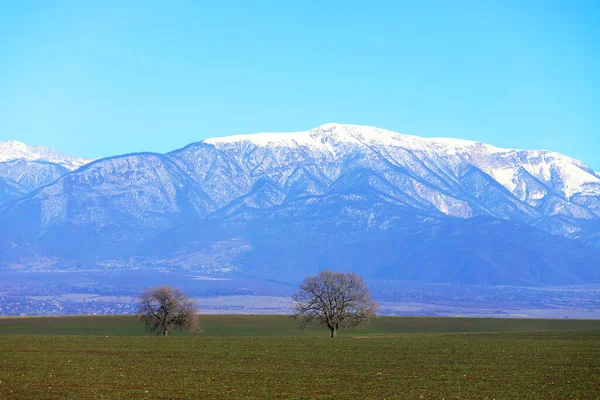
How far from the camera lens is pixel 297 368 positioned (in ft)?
192

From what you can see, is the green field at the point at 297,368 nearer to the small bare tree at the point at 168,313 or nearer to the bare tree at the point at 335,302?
the small bare tree at the point at 168,313

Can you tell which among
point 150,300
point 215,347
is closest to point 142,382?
point 215,347

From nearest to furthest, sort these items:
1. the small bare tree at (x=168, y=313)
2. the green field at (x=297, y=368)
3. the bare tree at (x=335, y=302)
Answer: the green field at (x=297, y=368)
the small bare tree at (x=168, y=313)
the bare tree at (x=335, y=302)

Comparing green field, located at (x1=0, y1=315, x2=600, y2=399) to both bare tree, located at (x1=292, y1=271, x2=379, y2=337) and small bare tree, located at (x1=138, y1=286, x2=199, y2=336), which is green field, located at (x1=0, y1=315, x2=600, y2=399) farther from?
bare tree, located at (x1=292, y1=271, x2=379, y2=337)

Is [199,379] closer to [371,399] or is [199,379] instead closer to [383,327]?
[371,399]

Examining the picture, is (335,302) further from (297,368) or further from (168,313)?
(297,368)

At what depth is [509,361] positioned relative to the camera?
63.1m

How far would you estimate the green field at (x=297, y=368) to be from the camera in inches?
1868

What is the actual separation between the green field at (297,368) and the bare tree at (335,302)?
14.3 m

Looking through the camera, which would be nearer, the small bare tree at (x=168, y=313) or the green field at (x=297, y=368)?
the green field at (x=297, y=368)

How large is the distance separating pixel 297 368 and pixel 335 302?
43.9 meters

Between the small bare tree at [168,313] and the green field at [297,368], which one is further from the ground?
the small bare tree at [168,313]

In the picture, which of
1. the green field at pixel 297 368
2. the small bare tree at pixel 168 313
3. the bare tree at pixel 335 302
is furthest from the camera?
the bare tree at pixel 335 302

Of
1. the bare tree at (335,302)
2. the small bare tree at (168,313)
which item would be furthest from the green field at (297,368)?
the bare tree at (335,302)
